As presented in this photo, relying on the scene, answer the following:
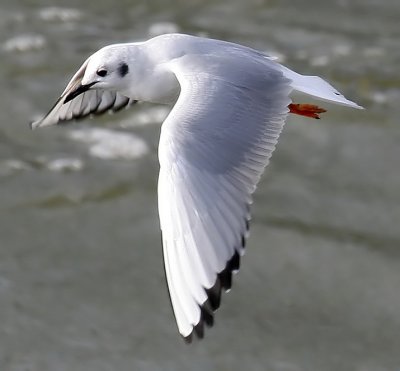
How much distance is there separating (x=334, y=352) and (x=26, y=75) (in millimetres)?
2203

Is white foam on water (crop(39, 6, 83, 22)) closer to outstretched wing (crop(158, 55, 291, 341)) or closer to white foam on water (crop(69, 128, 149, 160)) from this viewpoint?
white foam on water (crop(69, 128, 149, 160))

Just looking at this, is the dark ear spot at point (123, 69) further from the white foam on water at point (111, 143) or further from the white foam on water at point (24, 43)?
the white foam on water at point (24, 43)

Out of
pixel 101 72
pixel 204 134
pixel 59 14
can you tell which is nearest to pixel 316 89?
pixel 204 134

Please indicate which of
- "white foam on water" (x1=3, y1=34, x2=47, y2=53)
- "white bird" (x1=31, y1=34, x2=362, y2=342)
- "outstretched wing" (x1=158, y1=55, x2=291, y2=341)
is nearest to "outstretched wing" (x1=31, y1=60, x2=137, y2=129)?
"white bird" (x1=31, y1=34, x2=362, y2=342)

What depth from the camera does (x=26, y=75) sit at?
18.2 ft

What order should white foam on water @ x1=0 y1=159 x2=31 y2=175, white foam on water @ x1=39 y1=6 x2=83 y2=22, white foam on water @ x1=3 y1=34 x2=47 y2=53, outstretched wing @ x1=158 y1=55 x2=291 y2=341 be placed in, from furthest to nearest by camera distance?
white foam on water @ x1=39 y1=6 x2=83 y2=22 → white foam on water @ x1=3 y1=34 x2=47 y2=53 → white foam on water @ x1=0 y1=159 x2=31 y2=175 → outstretched wing @ x1=158 y1=55 x2=291 y2=341

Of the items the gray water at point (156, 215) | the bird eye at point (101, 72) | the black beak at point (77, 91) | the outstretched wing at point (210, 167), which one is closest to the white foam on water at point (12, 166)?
the gray water at point (156, 215)

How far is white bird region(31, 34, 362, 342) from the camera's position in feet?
8.89

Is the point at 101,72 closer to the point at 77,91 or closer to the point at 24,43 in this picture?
the point at 77,91

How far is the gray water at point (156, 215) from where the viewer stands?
403cm

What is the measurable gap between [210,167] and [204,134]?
88mm

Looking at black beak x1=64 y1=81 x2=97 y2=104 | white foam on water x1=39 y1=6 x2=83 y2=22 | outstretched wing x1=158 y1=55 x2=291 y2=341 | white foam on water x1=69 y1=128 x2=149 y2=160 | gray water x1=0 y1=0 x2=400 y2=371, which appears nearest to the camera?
→ outstretched wing x1=158 y1=55 x2=291 y2=341

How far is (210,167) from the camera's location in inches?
115

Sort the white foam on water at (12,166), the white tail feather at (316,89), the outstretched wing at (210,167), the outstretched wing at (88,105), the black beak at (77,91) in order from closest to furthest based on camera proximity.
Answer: the outstretched wing at (210,167) < the white tail feather at (316,89) < the black beak at (77,91) < the outstretched wing at (88,105) < the white foam on water at (12,166)
